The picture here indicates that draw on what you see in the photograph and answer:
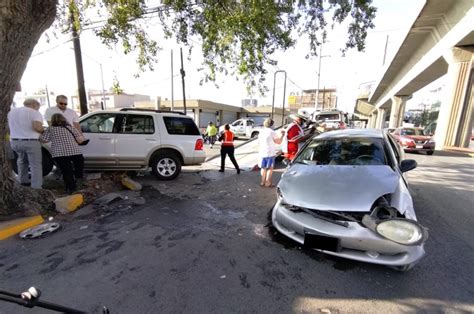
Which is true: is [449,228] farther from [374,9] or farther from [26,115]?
[26,115]

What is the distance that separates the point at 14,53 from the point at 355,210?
5277 mm

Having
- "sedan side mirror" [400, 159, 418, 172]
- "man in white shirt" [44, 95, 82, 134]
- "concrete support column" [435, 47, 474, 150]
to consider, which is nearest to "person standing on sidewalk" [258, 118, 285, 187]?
"sedan side mirror" [400, 159, 418, 172]

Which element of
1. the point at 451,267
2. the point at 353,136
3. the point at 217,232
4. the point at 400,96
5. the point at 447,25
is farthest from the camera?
the point at 400,96

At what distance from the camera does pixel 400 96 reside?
1184 inches

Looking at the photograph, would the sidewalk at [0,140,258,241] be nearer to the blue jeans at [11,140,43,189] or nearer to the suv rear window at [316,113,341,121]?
the blue jeans at [11,140,43,189]

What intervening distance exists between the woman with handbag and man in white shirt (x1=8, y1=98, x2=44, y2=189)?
0.17 m

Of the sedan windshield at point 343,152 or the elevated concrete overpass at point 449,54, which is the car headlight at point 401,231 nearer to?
the sedan windshield at point 343,152

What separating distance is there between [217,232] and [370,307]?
217 cm

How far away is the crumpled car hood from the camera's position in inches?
113

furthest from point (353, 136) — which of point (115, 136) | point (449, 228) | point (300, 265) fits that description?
point (115, 136)

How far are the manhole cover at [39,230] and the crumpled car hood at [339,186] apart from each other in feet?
11.5

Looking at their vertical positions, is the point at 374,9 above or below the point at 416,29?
below

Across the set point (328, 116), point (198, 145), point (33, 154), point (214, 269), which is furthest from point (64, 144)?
point (328, 116)

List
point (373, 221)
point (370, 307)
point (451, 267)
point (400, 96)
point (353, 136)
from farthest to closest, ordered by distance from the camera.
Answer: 1. point (400, 96)
2. point (353, 136)
3. point (451, 267)
4. point (373, 221)
5. point (370, 307)
